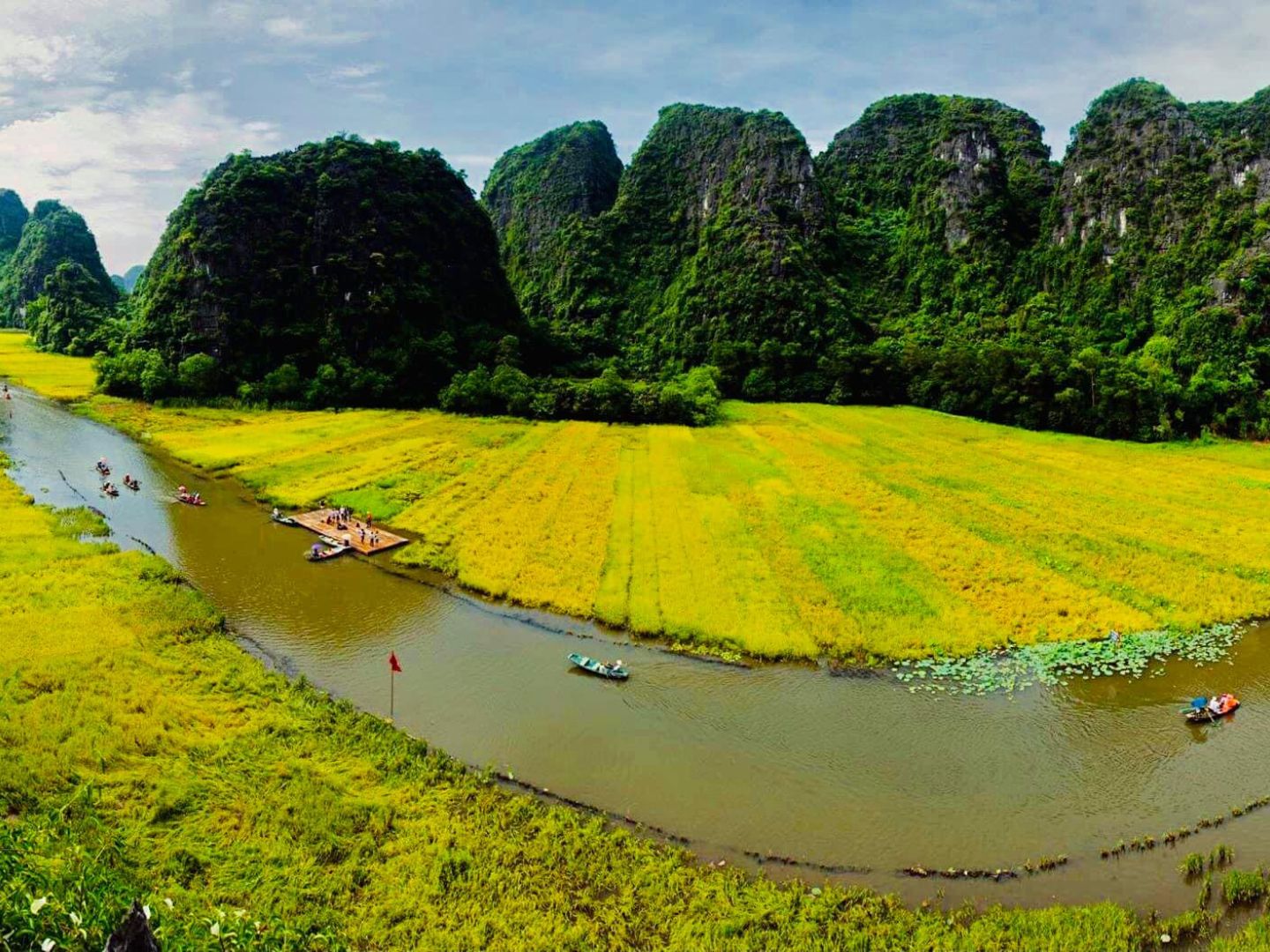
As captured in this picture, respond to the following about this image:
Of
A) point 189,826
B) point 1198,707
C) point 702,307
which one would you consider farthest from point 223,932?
point 702,307

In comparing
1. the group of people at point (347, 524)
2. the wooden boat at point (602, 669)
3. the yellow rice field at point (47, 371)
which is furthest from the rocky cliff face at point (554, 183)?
the wooden boat at point (602, 669)

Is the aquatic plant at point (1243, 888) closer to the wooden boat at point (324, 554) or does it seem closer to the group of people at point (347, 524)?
the group of people at point (347, 524)

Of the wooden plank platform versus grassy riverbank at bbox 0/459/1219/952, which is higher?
the wooden plank platform

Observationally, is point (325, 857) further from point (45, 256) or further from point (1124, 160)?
point (45, 256)

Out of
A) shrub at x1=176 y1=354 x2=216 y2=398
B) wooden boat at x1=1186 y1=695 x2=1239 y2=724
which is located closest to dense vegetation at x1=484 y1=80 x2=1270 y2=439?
shrub at x1=176 y1=354 x2=216 y2=398

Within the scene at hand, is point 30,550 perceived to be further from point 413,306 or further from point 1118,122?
point 1118,122

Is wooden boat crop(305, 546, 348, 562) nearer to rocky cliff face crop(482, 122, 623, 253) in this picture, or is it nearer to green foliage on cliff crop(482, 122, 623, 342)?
green foliage on cliff crop(482, 122, 623, 342)
